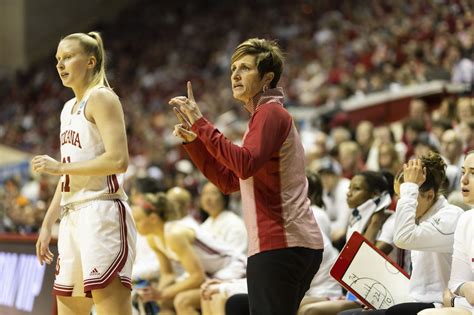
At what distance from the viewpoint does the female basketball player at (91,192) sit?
3645 mm

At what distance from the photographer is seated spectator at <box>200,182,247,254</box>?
6.54 m

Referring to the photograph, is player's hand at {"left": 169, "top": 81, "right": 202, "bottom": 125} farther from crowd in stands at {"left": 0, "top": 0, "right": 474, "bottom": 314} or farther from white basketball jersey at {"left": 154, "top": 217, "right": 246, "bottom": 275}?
white basketball jersey at {"left": 154, "top": 217, "right": 246, "bottom": 275}

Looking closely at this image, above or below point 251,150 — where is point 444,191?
below

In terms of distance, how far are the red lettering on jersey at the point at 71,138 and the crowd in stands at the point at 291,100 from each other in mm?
990

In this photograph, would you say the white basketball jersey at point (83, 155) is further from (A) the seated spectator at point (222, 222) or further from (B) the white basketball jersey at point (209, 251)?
(A) the seated spectator at point (222, 222)

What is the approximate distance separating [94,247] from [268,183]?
2.59 feet

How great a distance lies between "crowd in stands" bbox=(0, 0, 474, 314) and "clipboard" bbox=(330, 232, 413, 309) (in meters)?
0.24

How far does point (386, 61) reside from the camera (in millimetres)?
14062

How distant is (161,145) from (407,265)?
10.5m

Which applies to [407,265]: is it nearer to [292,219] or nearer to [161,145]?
[292,219]

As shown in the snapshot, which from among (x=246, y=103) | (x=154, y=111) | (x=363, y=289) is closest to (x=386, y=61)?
(x=154, y=111)

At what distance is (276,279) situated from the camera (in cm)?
330

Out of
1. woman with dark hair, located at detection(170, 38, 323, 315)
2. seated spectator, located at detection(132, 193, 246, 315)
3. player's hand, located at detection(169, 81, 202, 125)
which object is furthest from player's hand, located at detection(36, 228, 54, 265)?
seated spectator, located at detection(132, 193, 246, 315)

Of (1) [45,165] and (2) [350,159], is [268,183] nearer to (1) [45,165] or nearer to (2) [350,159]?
(1) [45,165]
